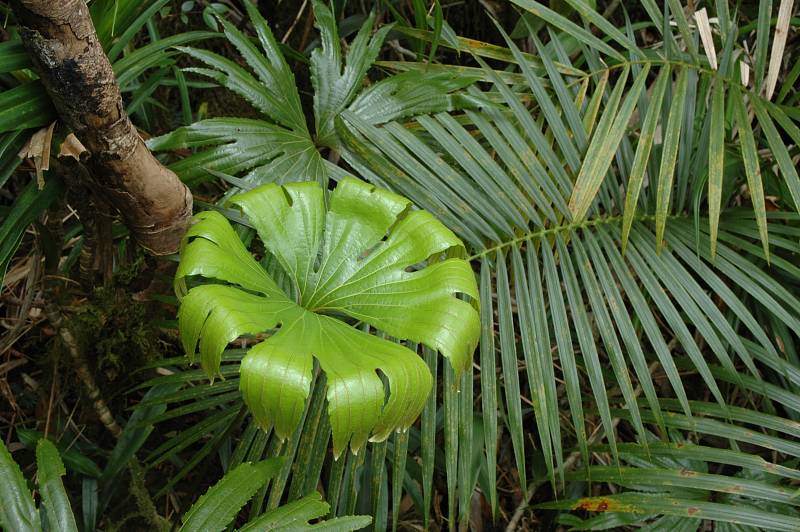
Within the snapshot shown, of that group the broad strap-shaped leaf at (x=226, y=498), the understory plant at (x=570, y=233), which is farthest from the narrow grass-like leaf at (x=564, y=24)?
the broad strap-shaped leaf at (x=226, y=498)

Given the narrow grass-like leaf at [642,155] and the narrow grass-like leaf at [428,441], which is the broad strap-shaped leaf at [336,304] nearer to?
the narrow grass-like leaf at [428,441]

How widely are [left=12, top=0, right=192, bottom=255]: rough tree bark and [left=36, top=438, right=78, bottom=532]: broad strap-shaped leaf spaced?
13.4 inches

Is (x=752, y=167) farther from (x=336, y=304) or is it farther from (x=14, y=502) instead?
(x=14, y=502)

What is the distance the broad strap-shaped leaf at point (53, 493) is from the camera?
0.89 meters

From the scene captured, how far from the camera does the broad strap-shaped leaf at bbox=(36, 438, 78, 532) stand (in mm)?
891

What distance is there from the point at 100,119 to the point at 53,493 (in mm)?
469

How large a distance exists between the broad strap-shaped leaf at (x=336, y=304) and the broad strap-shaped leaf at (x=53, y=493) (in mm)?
273

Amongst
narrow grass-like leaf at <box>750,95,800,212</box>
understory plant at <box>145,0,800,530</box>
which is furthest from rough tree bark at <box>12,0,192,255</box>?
Answer: narrow grass-like leaf at <box>750,95,800,212</box>

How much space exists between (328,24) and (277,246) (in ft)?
1.84

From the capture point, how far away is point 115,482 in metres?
1.51

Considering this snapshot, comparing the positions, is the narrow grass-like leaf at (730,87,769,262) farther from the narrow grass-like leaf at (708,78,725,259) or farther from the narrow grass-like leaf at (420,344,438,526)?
the narrow grass-like leaf at (420,344,438,526)

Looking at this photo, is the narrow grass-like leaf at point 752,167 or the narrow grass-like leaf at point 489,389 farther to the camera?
the narrow grass-like leaf at point 752,167

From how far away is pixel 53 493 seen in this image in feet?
2.97

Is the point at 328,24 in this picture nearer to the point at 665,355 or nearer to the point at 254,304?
the point at 254,304
